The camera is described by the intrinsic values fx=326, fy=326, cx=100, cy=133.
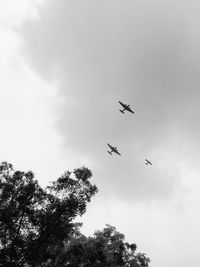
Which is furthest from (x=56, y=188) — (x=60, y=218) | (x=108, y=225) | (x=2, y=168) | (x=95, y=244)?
(x=108, y=225)

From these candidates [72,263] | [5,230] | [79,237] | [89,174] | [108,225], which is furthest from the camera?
[108,225]

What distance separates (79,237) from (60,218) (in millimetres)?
6912

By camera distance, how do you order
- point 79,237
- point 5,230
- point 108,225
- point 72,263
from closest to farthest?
1. point 5,230
2. point 72,263
3. point 79,237
4. point 108,225

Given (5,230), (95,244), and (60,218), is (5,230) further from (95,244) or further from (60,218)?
(95,244)

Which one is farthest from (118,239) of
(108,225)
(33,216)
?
(33,216)

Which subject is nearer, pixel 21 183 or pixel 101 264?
pixel 21 183

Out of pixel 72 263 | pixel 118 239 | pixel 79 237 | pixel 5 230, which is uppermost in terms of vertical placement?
pixel 118 239

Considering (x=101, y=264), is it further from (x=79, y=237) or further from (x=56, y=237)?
(x=56, y=237)

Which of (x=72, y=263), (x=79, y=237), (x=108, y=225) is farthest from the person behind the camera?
(x=108, y=225)

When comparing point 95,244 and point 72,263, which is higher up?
point 95,244

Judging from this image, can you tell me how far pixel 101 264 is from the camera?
31344 mm

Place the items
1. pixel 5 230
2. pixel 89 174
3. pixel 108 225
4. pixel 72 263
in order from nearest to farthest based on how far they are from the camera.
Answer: pixel 5 230
pixel 89 174
pixel 72 263
pixel 108 225

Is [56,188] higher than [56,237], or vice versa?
[56,188]

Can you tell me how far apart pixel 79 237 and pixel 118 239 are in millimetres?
4699
